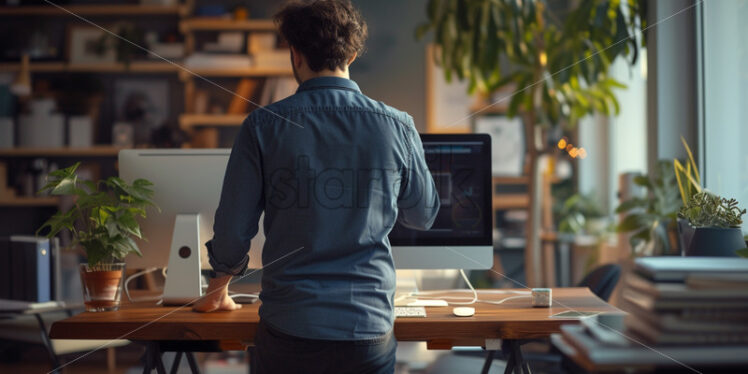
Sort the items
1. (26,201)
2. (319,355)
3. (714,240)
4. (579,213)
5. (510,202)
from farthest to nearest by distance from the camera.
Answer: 1. (510,202)
2. (579,213)
3. (26,201)
4. (714,240)
5. (319,355)

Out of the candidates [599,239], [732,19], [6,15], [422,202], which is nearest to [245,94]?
[6,15]

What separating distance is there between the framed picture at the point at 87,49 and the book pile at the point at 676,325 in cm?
434

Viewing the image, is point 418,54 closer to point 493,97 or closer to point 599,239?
point 493,97

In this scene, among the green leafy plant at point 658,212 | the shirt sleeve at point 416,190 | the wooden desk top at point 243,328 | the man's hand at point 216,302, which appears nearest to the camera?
the shirt sleeve at point 416,190

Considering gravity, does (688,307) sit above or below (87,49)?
below

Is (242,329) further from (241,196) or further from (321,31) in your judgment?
(321,31)

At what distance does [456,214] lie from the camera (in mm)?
1852

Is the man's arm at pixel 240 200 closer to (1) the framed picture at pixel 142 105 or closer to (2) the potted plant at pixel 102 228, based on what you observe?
(2) the potted plant at pixel 102 228

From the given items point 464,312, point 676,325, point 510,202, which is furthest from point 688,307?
point 510,202

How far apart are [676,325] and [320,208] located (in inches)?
28.5

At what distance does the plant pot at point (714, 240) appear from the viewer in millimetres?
1566

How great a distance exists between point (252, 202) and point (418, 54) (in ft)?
12.4

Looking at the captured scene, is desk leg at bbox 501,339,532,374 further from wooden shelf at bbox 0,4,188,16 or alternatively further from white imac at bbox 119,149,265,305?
wooden shelf at bbox 0,4,188,16

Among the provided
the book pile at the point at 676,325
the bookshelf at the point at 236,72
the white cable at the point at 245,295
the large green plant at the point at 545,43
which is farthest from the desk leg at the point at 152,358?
the bookshelf at the point at 236,72
